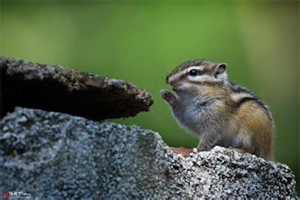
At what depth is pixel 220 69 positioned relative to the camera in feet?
16.5

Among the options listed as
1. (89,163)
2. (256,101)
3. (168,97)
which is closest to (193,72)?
(168,97)

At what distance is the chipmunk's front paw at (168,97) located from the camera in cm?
475

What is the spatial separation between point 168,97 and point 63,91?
88.4 inches

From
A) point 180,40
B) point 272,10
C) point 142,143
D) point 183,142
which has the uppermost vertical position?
point 272,10

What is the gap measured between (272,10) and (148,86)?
1.63 metres

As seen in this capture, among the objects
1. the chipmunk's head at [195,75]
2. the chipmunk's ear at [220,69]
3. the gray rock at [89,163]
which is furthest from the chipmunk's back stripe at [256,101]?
the gray rock at [89,163]

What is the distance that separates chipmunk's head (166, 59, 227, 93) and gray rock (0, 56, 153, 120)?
1.97 m

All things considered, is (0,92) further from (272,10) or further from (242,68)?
(272,10)

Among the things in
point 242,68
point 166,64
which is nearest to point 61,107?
point 166,64

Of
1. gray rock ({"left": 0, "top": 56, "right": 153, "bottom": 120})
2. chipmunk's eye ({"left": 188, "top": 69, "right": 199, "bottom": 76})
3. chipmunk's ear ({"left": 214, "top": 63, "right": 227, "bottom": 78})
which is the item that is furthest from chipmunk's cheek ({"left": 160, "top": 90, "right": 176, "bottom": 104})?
gray rock ({"left": 0, "top": 56, "right": 153, "bottom": 120})

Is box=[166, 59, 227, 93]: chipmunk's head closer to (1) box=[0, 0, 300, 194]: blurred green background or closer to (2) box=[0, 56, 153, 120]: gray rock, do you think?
(1) box=[0, 0, 300, 194]: blurred green background

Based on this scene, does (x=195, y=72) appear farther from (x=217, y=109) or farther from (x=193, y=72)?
(x=217, y=109)

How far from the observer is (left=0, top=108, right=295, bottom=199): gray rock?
7.62ft

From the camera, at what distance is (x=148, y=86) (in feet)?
16.9
